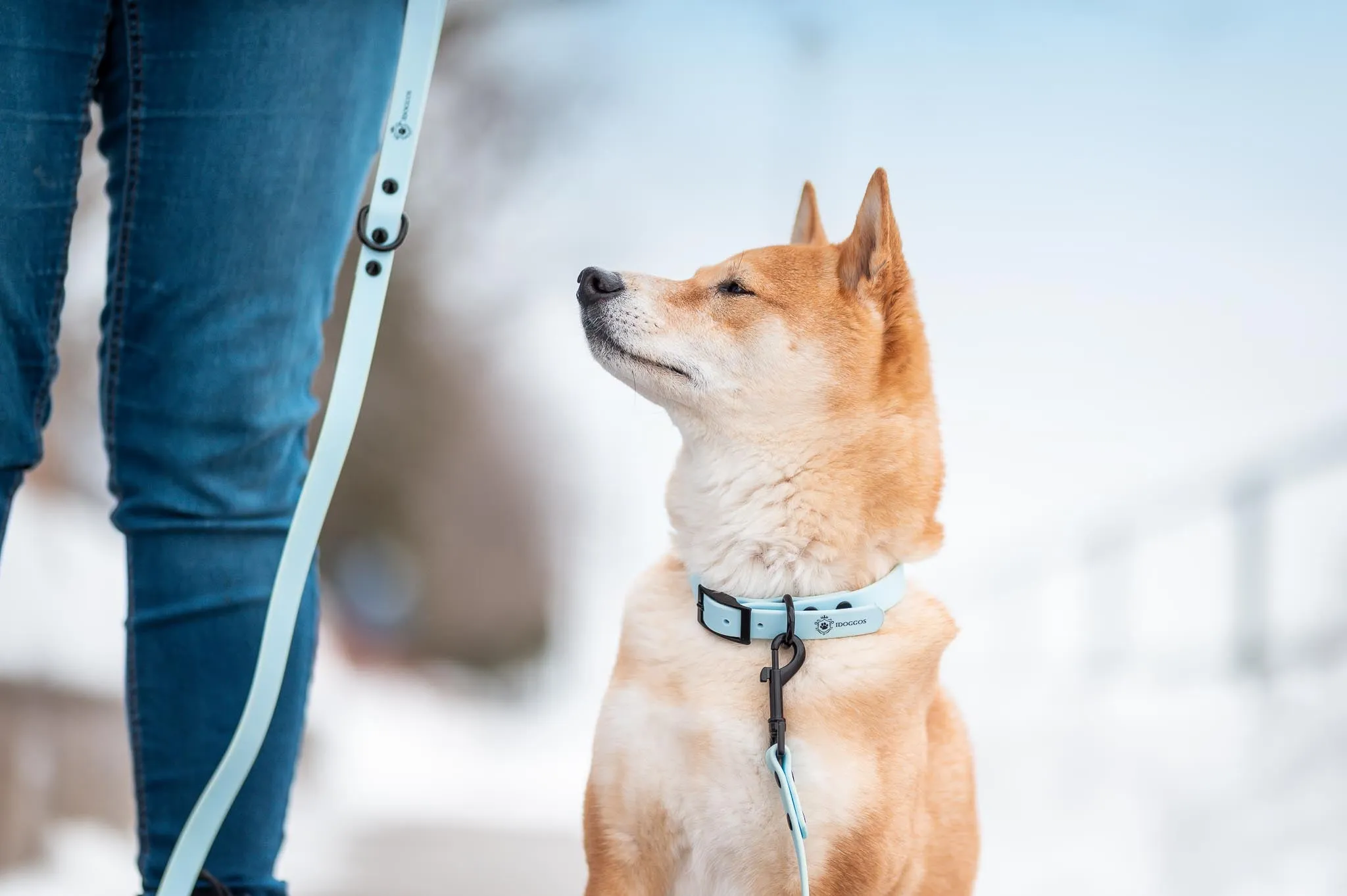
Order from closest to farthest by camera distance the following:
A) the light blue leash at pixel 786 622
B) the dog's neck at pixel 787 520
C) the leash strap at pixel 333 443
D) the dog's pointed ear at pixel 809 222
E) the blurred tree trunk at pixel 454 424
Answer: the leash strap at pixel 333 443, the light blue leash at pixel 786 622, the dog's neck at pixel 787 520, the dog's pointed ear at pixel 809 222, the blurred tree trunk at pixel 454 424

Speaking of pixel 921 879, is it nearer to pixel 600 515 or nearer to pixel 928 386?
pixel 928 386

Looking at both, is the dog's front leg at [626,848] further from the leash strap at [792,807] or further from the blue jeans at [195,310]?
the blue jeans at [195,310]

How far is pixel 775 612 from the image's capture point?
0.90 metres

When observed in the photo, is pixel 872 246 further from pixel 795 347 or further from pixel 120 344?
pixel 120 344

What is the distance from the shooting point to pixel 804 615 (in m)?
0.89

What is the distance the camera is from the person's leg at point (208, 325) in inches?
31.7

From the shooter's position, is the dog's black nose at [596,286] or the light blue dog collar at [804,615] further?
the dog's black nose at [596,286]

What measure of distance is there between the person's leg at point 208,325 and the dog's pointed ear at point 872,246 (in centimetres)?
44

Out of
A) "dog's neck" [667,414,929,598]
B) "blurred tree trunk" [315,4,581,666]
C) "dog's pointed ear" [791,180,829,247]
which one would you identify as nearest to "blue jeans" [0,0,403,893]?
"dog's neck" [667,414,929,598]

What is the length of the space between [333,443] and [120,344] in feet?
0.72

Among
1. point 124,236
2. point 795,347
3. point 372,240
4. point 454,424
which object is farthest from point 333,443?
point 454,424

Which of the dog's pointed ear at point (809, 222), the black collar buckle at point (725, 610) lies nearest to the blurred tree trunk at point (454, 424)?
the dog's pointed ear at point (809, 222)

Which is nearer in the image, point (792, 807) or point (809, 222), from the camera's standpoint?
point (792, 807)

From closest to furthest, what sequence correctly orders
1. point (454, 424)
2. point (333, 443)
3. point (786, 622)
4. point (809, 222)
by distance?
point (333, 443) < point (786, 622) < point (809, 222) < point (454, 424)
